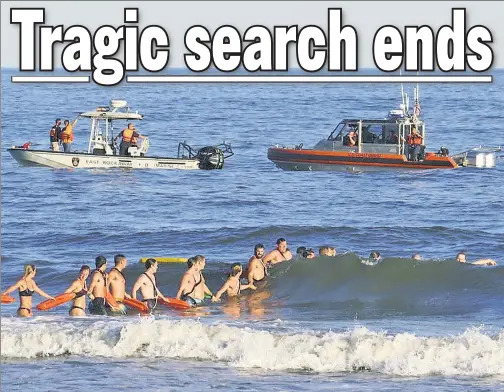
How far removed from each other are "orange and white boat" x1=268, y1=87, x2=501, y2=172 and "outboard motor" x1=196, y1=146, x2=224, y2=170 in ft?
6.08

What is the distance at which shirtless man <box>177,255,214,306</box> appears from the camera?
16359 mm

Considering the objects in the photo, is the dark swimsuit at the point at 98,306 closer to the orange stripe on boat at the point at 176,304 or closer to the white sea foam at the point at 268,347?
the orange stripe on boat at the point at 176,304

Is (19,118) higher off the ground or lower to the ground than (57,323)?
higher

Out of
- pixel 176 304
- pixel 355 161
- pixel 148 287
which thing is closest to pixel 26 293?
pixel 148 287

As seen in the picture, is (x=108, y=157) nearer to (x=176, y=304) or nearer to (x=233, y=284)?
(x=233, y=284)

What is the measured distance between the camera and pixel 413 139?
29.0m

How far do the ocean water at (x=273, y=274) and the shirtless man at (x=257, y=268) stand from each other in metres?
0.27

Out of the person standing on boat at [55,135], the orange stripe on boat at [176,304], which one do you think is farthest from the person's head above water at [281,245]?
the person standing on boat at [55,135]

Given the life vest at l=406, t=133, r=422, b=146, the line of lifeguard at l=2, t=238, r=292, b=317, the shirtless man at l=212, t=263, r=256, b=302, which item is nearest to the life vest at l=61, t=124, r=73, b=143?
the life vest at l=406, t=133, r=422, b=146

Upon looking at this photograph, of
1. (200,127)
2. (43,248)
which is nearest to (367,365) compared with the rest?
(43,248)

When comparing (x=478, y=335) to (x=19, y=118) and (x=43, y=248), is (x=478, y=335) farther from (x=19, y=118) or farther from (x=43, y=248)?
(x=19, y=118)

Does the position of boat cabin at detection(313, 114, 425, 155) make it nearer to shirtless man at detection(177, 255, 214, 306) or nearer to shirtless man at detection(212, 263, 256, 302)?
shirtless man at detection(212, 263, 256, 302)

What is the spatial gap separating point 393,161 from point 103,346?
1702cm

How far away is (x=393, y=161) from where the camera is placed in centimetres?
2938
